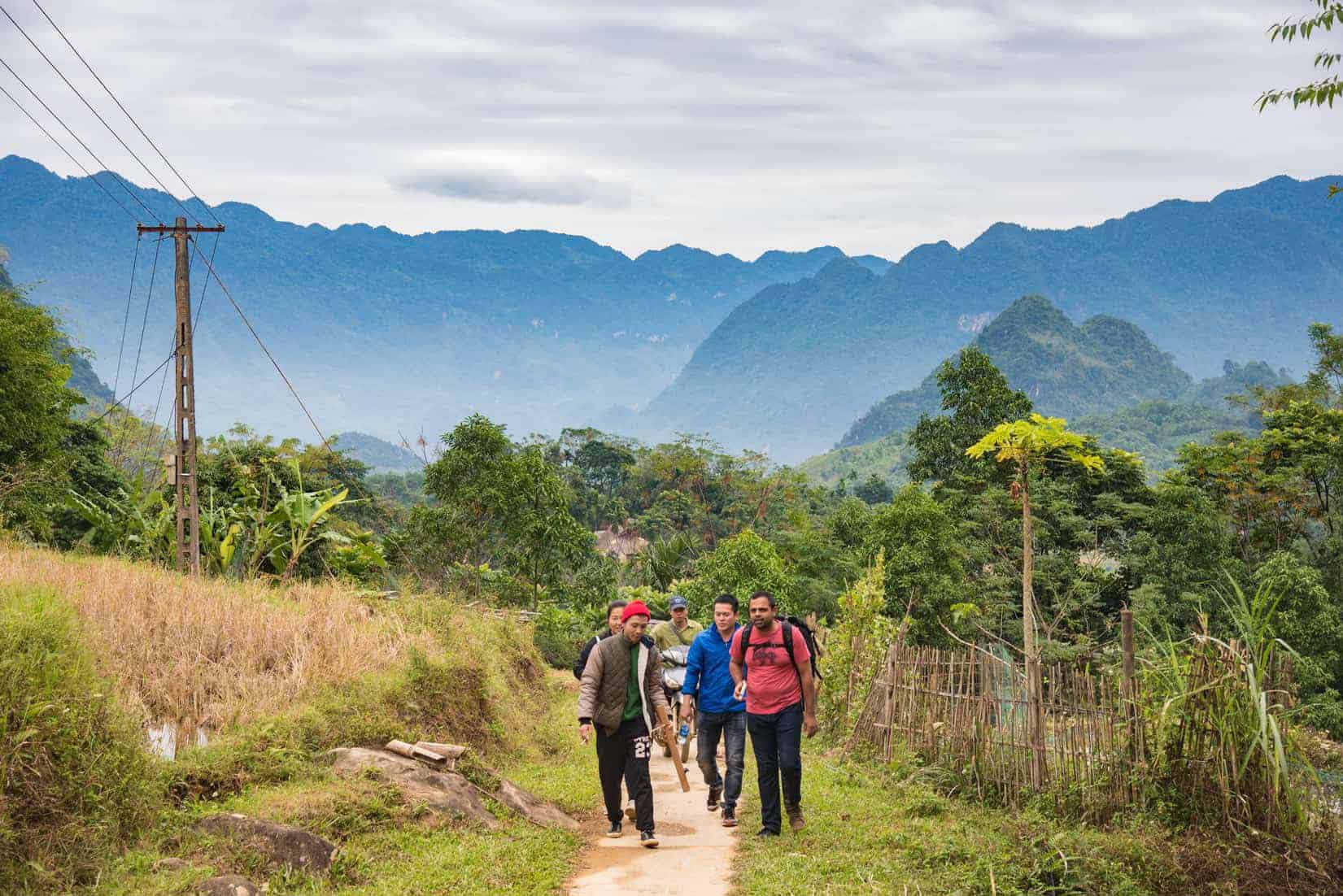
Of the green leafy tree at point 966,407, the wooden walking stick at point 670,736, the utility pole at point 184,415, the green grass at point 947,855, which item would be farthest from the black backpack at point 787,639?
the green leafy tree at point 966,407

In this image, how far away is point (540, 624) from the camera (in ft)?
68.0

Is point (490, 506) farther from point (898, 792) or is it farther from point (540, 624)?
point (898, 792)

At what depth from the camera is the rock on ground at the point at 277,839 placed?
642cm

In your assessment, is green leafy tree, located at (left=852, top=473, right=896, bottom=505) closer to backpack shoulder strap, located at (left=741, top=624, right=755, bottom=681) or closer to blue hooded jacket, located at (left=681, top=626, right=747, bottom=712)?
blue hooded jacket, located at (left=681, top=626, right=747, bottom=712)

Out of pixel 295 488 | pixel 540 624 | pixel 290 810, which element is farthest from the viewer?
pixel 295 488

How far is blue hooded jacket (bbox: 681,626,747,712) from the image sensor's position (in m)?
8.32

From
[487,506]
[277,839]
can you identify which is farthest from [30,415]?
[277,839]

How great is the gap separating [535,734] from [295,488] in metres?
14.7

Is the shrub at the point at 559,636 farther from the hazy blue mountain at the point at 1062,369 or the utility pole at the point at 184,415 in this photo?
the hazy blue mountain at the point at 1062,369

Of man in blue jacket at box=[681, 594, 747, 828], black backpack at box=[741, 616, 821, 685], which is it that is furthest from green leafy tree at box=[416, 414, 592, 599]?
black backpack at box=[741, 616, 821, 685]

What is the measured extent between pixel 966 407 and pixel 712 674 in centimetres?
2889

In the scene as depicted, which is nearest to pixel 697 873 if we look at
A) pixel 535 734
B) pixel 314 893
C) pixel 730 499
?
pixel 314 893

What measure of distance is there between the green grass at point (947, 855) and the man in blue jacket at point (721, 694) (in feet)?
1.29

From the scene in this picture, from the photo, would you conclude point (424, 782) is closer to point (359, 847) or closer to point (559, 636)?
point (359, 847)
